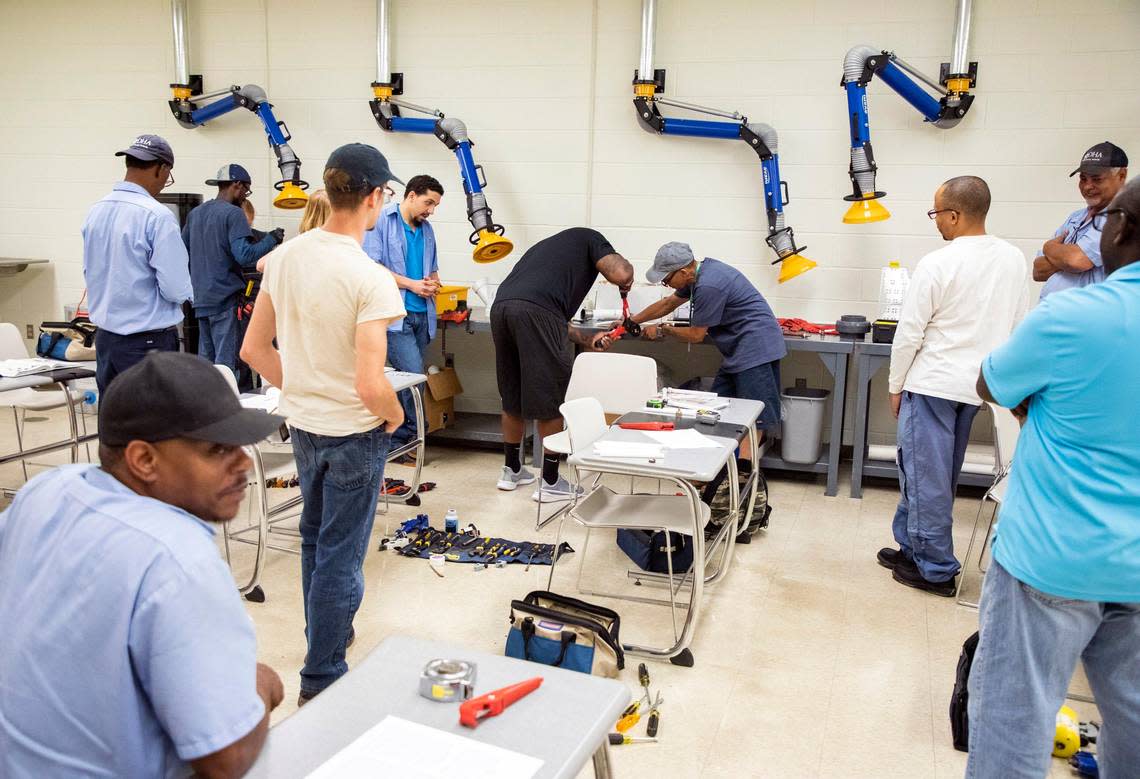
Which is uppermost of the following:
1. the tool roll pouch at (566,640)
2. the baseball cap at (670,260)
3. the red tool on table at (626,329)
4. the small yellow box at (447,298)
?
the baseball cap at (670,260)

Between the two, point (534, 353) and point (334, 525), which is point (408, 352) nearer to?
point (534, 353)

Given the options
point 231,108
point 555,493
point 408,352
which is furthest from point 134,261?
point 231,108

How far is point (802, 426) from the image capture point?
17.5 ft

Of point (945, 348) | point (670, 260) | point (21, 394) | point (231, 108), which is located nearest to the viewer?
point (945, 348)

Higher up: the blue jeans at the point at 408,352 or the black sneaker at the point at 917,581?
the blue jeans at the point at 408,352

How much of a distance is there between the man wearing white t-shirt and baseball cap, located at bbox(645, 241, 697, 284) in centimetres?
232

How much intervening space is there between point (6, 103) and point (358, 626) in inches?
237

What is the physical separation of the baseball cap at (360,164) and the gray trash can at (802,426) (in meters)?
3.42

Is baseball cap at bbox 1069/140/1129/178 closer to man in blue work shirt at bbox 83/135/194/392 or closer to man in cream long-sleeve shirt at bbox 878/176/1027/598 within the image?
man in cream long-sleeve shirt at bbox 878/176/1027/598

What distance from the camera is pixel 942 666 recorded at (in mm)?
3268

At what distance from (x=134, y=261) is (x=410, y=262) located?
1.73 meters

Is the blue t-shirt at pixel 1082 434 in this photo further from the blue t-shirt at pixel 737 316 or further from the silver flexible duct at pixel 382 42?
the silver flexible duct at pixel 382 42

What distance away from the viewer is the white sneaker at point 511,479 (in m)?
5.19

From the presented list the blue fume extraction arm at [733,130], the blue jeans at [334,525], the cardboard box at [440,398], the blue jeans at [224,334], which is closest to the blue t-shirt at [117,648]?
the blue jeans at [334,525]
